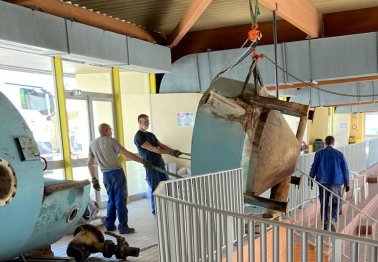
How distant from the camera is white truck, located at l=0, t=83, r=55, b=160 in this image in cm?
615

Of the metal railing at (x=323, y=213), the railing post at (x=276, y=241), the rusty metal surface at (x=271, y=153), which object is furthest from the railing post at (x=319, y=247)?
the metal railing at (x=323, y=213)

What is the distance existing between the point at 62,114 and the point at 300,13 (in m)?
4.16

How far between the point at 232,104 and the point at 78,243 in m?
2.24

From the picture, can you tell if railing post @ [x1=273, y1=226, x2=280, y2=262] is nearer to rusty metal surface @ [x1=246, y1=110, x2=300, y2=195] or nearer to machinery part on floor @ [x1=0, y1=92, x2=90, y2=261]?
rusty metal surface @ [x1=246, y1=110, x2=300, y2=195]

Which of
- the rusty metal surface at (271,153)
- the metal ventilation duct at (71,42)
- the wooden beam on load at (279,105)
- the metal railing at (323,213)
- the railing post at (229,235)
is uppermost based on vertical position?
the metal ventilation duct at (71,42)

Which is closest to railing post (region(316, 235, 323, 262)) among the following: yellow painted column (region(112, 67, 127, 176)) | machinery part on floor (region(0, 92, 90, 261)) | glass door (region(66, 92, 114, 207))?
machinery part on floor (region(0, 92, 90, 261))

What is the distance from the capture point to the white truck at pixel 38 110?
615 cm

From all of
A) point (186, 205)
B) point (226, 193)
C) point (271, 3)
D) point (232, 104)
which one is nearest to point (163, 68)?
point (271, 3)

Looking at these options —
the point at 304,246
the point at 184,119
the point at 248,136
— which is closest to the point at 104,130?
the point at 248,136

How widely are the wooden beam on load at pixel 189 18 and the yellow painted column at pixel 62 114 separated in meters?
2.08

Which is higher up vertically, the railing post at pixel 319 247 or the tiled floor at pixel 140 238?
the railing post at pixel 319 247

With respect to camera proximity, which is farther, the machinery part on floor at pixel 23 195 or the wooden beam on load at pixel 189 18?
the wooden beam on load at pixel 189 18

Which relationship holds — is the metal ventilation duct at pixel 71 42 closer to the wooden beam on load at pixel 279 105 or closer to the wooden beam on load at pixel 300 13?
the wooden beam on load at pixel 300 13

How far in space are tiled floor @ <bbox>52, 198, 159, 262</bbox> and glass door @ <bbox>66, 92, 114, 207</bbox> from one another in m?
0.94
